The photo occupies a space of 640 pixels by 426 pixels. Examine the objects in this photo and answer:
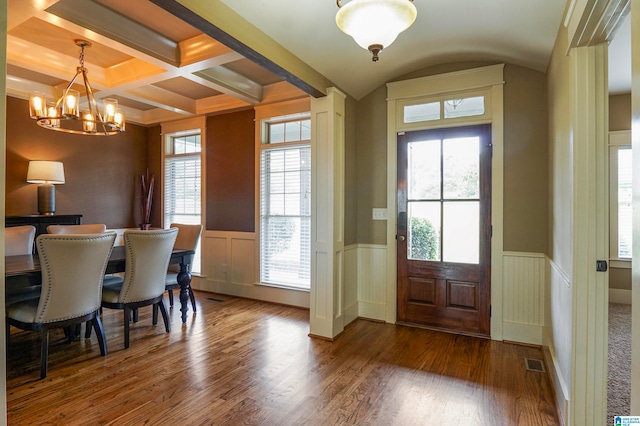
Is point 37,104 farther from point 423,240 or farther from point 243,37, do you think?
point 423,240

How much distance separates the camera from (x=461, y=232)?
131 inches

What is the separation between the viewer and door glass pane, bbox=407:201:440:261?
3.43 metres

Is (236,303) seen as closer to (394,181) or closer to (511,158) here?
(394,181)

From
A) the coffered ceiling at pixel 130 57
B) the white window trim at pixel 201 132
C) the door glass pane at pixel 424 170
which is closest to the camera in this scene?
the coffered ceiling at pixel 130 57

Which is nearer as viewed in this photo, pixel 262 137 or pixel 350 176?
pixel 350 176

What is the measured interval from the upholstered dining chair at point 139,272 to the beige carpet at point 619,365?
3.51m

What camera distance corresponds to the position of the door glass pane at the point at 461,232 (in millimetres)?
3271

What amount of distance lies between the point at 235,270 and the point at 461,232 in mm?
3046

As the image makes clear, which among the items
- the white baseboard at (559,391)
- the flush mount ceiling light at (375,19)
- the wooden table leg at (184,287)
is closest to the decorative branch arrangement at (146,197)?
the wooden table leg at (184,287)

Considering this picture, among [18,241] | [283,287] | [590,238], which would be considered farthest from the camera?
[283,287]

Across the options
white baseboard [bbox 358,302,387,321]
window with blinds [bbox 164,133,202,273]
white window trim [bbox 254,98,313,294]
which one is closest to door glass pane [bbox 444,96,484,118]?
white window trim [bbox 254,98,313,294]

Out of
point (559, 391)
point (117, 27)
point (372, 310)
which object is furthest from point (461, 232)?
point (117, 27)

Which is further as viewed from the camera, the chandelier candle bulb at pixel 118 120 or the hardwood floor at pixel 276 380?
the chandelier candle bulb at pixel 118 120

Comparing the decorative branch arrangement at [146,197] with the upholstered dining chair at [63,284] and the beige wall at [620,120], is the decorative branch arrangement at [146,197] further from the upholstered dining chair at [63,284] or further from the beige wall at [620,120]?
the beige wall at [620,120]
